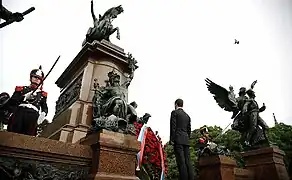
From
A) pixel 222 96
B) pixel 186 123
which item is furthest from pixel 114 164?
pixel 222 96

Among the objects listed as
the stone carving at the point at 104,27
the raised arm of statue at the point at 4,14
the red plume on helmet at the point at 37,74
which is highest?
the stone carving at the point at 104,27

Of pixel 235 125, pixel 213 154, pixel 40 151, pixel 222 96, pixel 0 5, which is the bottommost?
pixel 40 151

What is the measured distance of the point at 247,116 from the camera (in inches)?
282

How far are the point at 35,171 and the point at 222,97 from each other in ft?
21.8

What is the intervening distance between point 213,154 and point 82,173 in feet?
10.5

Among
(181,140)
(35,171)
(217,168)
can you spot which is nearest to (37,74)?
(35,171)

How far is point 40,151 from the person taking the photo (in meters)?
3.29

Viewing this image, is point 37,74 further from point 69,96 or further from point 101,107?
point 69,96

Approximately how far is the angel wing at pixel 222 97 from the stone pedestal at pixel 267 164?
1658mm

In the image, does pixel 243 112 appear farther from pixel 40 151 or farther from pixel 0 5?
pixel 0 5

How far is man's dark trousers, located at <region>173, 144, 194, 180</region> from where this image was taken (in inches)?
173

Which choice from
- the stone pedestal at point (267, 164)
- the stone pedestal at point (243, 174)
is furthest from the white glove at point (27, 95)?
the stone pedestal at point (267, 164)

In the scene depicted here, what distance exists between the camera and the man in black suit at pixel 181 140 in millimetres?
4467

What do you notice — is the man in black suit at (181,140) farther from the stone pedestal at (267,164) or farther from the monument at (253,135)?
the stone pedestal at (267,164)
